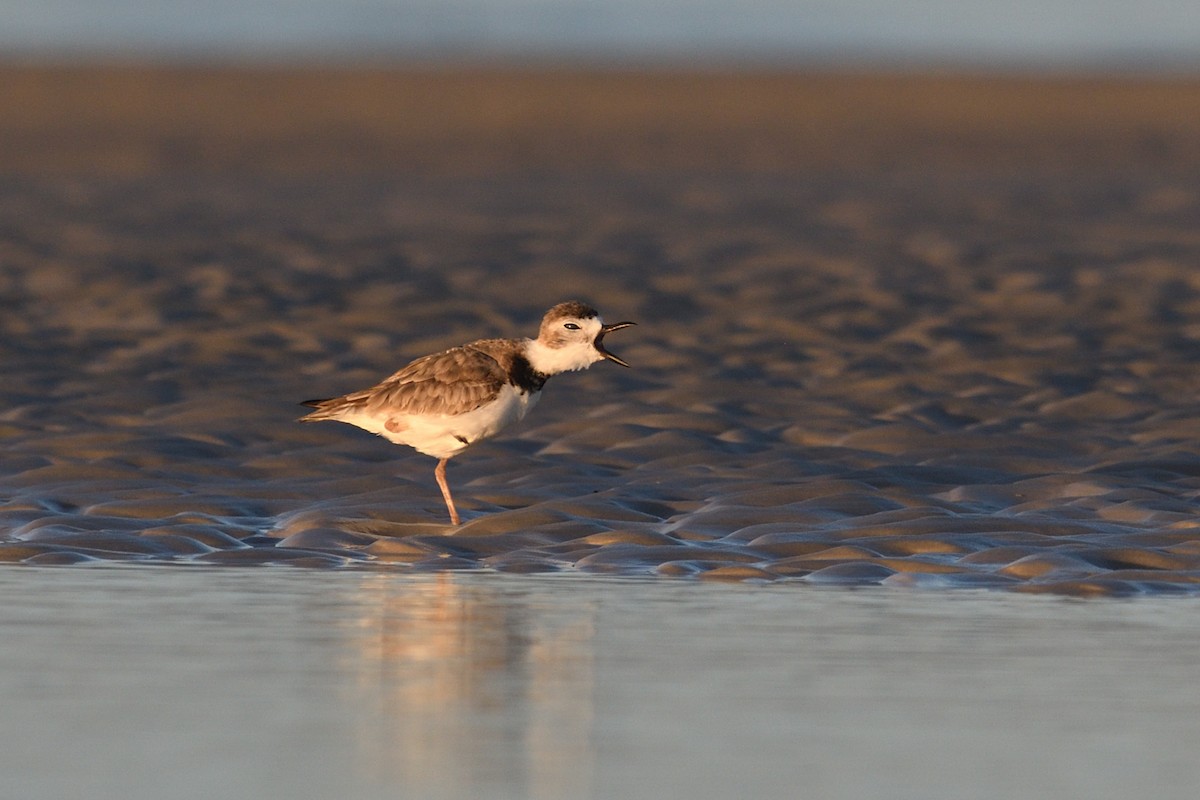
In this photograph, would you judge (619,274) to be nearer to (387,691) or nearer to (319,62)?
(387,691)

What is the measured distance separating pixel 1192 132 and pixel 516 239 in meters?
19.6

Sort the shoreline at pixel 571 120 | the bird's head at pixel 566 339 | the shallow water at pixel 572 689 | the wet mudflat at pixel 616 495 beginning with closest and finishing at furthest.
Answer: the shallow water at pixel 572 689 < the wet mudflat at pixel 616 495 < the bird's head at pixel 566 339 < the shoreline at pixel 571 120

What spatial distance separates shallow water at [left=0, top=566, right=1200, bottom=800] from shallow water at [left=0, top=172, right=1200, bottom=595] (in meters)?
1.00

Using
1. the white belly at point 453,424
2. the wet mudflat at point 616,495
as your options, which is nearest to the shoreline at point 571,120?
the wet mudflat at point 616,495

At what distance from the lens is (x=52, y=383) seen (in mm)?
17859

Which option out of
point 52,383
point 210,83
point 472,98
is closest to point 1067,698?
point 52,383

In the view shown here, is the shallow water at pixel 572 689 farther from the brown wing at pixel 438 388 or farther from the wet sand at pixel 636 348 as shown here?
the brown wing at pixel 438 388

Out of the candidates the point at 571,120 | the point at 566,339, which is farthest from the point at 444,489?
the point at 571,120

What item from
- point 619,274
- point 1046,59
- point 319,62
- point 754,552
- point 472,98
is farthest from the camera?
point 1046,59

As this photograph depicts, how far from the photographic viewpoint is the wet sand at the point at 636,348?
43.0 feet

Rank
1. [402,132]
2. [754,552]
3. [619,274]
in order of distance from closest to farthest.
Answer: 1. [754,552]
2. [619,274]
3. [402,132]

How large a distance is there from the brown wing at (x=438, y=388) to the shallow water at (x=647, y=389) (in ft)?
1.77

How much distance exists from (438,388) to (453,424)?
0.30 meters

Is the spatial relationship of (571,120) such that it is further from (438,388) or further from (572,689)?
(572,689)
